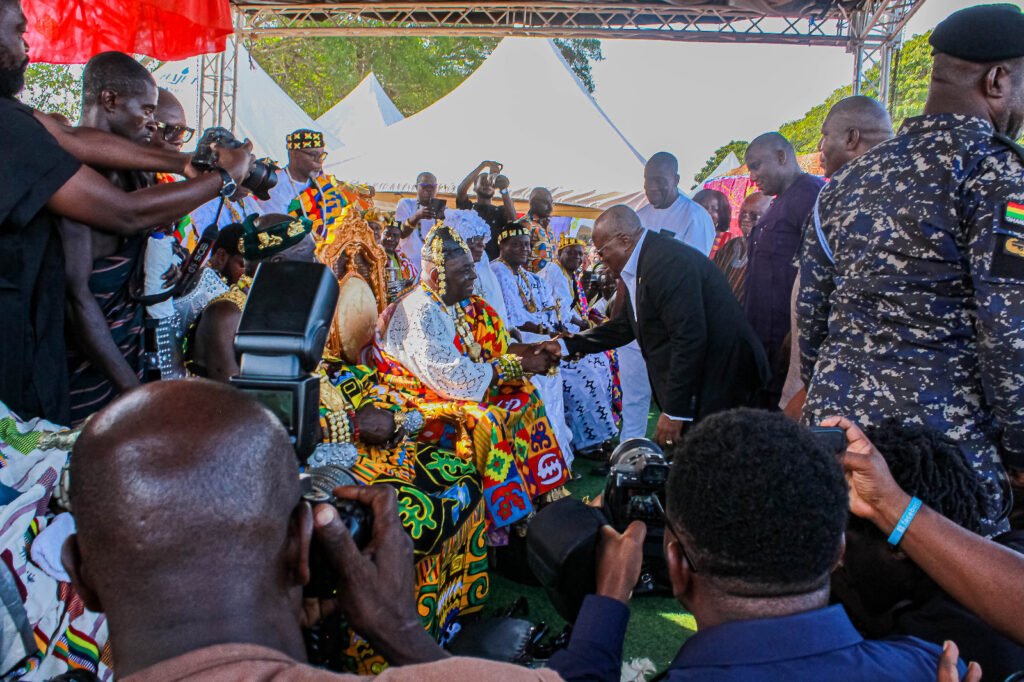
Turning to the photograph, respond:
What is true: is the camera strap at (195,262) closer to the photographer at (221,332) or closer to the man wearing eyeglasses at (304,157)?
the photographer at (221,332)

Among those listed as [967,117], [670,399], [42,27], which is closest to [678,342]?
[670,399]

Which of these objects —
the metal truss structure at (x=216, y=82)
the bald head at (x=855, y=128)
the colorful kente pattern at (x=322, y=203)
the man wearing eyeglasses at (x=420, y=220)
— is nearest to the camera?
the bald head at (x=855, y=128)

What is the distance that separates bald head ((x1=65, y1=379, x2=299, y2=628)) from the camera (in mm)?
874

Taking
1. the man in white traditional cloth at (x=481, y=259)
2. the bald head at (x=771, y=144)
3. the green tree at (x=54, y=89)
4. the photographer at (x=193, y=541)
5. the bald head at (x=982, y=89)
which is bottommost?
the man in white traditional cloth at (x=481, y=259)

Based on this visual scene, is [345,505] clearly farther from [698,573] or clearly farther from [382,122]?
[382,122]

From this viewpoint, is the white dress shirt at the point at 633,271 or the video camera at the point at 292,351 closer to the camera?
the video camera at the point at 292,351

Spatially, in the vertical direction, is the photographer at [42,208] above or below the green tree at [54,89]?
below

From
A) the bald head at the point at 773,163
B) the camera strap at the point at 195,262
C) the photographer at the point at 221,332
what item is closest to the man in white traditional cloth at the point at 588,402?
the bald head at the point at 773,163

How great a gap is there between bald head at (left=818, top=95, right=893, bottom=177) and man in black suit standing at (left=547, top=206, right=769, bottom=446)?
78 centimetres

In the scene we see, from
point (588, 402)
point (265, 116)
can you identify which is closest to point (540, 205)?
point (588, 402)

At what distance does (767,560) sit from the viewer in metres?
1.07

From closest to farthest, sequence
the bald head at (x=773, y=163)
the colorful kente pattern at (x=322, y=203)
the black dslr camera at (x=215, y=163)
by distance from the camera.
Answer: the black dslr camera at (x=215, y=163)
the colorful kente pattern at (x=322, y=203)
the bald head at (x=773, y=163)

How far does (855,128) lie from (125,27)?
11.4 ft

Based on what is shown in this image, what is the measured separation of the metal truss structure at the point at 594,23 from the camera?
28.5ft
